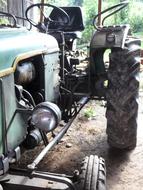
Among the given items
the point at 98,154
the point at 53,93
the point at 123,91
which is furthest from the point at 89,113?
the point at 53,93

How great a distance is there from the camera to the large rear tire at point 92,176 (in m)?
2.32

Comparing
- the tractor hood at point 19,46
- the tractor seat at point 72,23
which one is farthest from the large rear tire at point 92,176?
the tractor seat at point 72,23

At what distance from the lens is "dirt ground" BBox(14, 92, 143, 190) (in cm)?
318

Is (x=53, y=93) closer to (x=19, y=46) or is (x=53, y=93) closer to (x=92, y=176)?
(x=19, y=46)

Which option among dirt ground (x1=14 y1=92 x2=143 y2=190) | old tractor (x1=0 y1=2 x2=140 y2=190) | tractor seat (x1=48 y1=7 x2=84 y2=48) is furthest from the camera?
tractor seat (x1=48 y1=7 x2=84 y2=48)

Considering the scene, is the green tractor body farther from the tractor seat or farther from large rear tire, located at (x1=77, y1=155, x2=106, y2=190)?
the tractor seat

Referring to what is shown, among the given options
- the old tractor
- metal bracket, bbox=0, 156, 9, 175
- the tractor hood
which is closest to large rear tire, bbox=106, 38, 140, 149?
the old tractor

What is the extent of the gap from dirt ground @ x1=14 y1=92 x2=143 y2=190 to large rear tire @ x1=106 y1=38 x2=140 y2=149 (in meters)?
0.23

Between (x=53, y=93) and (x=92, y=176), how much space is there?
110 centimetres

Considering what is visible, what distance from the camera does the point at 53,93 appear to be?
3281 millimetres

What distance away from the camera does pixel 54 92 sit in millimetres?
3316

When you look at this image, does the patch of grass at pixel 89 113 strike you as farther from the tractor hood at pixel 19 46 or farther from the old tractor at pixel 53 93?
the tractor hood at pixel 19 46

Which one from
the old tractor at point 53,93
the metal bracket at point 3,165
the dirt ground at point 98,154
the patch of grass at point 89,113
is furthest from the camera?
the patch of grass at point 89,113

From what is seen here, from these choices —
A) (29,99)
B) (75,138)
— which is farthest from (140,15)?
(29,99)
